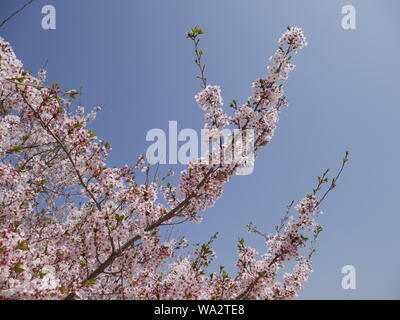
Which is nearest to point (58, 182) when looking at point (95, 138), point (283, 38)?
point (95, 138)

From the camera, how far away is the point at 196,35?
7.04 m

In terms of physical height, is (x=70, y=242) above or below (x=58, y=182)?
below

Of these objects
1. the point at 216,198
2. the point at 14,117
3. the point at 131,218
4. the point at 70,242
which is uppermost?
the point at 14,117

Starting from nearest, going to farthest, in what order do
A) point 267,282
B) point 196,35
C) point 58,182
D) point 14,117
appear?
point 267,282
point 196,35
point 14,117
point 58,182
